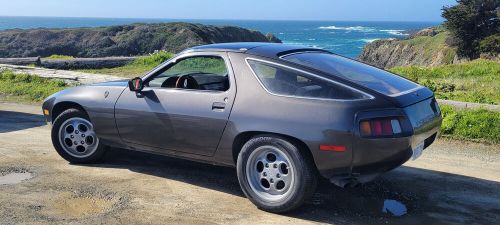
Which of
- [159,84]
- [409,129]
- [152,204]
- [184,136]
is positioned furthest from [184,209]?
[409,129]

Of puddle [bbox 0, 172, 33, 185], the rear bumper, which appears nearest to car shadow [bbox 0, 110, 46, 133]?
puddle [bbox 0, 172, 33, 185]

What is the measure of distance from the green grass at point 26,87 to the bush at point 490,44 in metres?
35.1

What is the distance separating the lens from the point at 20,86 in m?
12.9

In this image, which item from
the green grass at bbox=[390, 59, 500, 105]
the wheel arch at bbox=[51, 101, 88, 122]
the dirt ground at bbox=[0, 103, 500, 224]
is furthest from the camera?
the green grass at bbox=[390, 59, 500, 105]

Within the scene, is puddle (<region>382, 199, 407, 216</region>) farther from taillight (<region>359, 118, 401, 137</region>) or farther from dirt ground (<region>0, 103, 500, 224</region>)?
taillight (<region>359, 118, 401, 137</region>)

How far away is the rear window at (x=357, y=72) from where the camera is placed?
4.76 meters

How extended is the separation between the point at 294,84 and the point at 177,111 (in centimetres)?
125

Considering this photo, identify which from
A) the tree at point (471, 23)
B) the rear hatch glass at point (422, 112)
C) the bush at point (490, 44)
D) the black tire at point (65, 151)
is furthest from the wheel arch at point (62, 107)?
the tree at point (471, 23)

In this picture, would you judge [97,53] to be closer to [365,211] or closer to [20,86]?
[20,86]

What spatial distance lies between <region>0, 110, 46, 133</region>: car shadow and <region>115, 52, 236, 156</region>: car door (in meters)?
3.63

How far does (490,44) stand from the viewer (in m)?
41.1

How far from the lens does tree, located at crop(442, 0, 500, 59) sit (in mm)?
45344

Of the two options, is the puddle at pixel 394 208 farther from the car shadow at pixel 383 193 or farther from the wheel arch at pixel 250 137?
the wheel arch at pixel 250 137

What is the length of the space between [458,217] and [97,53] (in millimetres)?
44562
